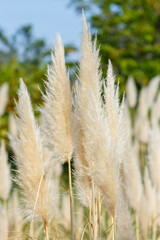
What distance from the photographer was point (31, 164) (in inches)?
52.8

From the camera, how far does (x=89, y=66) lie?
139 centimetres

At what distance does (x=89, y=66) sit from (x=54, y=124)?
0.25 meters

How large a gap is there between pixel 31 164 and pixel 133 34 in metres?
14.5

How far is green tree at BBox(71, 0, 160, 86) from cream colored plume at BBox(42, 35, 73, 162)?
12.3 m

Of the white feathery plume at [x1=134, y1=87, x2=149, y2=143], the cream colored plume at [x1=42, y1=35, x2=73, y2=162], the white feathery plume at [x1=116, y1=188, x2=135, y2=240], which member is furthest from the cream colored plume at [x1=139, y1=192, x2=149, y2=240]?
the white feathery plume at [x1=134, y1=87, x2=149, y2=143]

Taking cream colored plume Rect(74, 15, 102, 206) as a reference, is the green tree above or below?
above

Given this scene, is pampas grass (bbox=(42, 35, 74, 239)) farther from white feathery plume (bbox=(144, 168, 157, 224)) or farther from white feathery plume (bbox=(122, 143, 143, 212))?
white feathery plume (bbox=(144, 168, 157, 224))

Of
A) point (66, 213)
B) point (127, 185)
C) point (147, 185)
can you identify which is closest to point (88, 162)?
point (127, 185)

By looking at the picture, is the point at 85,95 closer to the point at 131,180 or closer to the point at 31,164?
the point at 31,164

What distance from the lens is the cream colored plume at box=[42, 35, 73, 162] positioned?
1.39 metres

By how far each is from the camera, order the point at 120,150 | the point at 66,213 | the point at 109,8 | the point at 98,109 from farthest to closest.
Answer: the point at 109,8 < the point at 66,213 < the point at 120,150 < the point at 98,109

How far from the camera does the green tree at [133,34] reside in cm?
1391

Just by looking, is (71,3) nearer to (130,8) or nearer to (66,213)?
(130,8)

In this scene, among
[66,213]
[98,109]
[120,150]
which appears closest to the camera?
[98,109]
